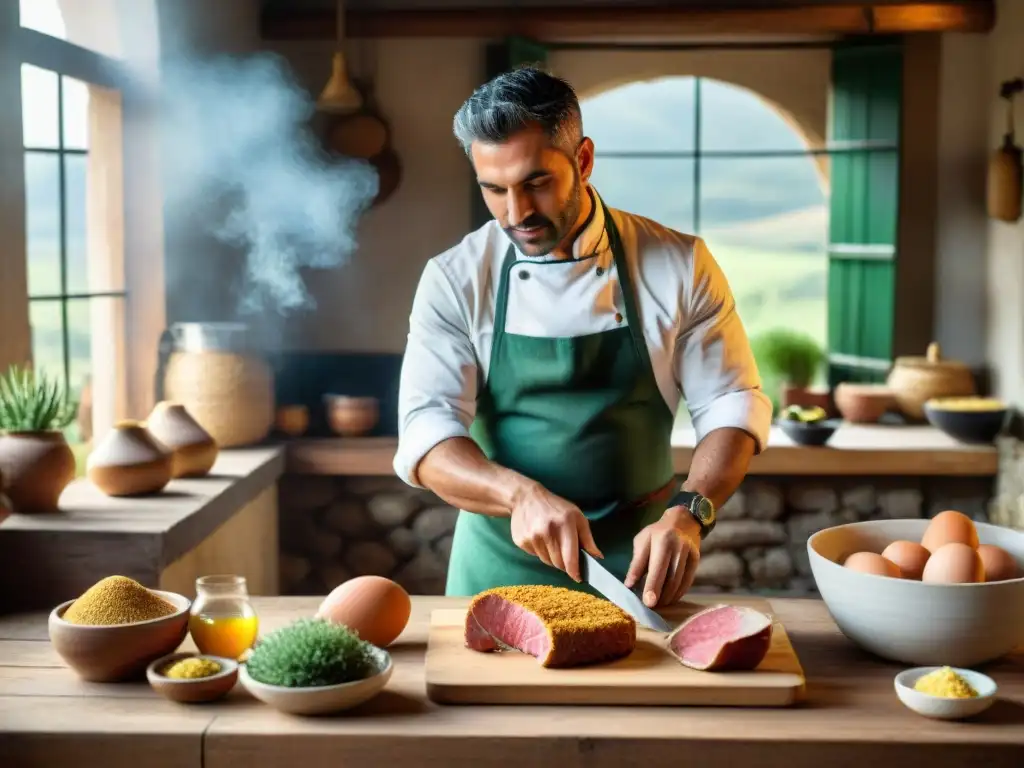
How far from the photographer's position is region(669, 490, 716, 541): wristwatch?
210 cm

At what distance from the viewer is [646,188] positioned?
46.5 ft

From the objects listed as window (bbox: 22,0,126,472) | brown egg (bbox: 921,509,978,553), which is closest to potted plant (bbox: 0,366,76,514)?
window (bbox: 22,0,126,472)

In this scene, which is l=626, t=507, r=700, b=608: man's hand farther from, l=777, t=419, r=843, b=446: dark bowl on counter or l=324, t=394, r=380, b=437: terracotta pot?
l=324, t=394, r=380, b=437: terracotta pot

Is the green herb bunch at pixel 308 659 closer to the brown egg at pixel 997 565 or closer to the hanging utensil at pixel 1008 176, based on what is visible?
the brown egg at pixel 997 565

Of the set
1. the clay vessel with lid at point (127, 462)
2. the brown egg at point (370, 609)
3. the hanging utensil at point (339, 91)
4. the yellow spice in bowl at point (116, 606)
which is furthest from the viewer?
the hanging utensil at point (339, 91)

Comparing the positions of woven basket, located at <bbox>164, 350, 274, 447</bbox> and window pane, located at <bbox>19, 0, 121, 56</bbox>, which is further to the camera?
woven basket, located at <bbox>164, 350, 274, 447</bbox>

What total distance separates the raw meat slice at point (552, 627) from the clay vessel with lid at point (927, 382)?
3.88 metres

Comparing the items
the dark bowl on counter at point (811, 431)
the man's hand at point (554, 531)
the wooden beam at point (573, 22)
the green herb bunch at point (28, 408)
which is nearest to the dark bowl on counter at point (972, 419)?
the dark bowl on counter at point (811, 431)

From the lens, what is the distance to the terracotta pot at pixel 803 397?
5629mm

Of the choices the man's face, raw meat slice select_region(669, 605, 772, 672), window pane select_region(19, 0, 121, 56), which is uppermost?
window pane select_region(19, 0, 121, 56)

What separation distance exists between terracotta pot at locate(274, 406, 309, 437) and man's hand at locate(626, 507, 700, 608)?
3214mm

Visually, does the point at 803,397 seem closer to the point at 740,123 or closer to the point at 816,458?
the point at 816,458

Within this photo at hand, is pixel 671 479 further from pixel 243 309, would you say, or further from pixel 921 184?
pixel 921 184

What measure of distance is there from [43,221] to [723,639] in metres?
2.82
